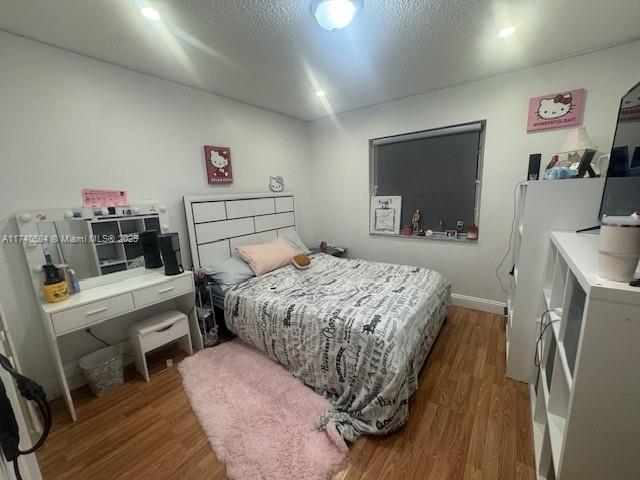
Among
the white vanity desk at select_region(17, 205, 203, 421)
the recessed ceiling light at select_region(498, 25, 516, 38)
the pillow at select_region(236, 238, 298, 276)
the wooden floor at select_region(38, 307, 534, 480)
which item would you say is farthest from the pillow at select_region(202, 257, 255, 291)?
the recessed ceiling light at select_region(498, 25, 516, 38)

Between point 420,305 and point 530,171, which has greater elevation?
point 530,171

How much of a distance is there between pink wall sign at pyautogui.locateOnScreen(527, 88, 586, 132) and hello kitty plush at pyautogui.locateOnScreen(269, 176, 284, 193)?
2.73 meters

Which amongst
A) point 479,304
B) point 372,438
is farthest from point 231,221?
point 479,304

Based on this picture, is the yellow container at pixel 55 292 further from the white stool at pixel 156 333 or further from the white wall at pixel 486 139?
the white wall at pixel 486 139

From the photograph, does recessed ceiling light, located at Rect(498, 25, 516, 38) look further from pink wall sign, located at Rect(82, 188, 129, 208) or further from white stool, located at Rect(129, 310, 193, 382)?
white stool, located at Rect(129, 310, 193, 382)

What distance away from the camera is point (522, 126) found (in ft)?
7.98

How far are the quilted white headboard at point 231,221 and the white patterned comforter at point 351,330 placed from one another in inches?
25.0

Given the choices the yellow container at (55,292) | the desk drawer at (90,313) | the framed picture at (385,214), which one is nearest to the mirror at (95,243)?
the yellow container at (55,292)

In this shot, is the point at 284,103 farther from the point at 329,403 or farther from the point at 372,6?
the point at 329,403

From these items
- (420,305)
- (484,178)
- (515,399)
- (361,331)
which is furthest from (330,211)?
(515,399)

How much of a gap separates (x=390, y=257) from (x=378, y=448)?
7.57 feet

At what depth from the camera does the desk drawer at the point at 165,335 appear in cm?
201

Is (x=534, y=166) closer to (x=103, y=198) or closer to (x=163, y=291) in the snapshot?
(x=163, y=291)

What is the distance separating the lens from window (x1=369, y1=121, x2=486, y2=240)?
2850mm
